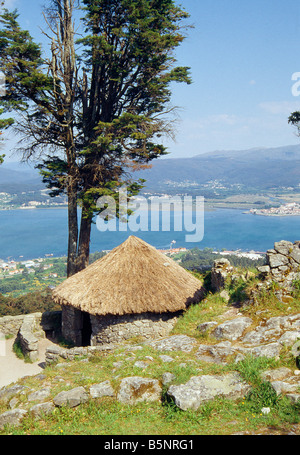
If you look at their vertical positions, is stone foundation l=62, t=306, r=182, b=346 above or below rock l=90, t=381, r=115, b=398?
below

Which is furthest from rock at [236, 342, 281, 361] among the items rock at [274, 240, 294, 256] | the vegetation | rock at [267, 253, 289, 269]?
the vegetation

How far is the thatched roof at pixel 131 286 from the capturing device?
11.3m

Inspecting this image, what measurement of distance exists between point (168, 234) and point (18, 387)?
4248 inches

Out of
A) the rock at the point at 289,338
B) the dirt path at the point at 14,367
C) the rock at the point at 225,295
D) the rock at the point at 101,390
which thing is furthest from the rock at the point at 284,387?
the dirt path at the point at 14,367

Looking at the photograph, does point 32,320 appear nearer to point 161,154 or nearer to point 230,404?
point 161,154

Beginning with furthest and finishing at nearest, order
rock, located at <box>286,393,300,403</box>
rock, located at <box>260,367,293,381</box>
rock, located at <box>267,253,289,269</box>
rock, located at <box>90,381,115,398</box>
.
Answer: rock, located at <box>267,253,289,269</box>
rock, located at <box>90,381,115,398</box>
rock, located at <box>260,367,293,381</box>
rock, located at <box>286,393,300,403</box>

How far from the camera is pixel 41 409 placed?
6.20 m

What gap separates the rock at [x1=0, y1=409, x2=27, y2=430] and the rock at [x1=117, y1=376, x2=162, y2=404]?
1.64 m

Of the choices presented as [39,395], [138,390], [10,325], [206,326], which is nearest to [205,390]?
[138,390]

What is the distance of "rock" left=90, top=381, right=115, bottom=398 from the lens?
21.5ft

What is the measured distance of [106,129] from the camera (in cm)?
1504

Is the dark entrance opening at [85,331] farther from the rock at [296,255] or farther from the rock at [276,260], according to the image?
the rock at [296,255]

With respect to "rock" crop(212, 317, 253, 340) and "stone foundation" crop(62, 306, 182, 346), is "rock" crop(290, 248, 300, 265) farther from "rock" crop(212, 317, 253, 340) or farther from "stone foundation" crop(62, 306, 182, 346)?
"stone foundation" crop(62, 306, 182, 346)

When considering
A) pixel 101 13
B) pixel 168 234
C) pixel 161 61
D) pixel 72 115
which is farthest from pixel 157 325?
pixel 168 234
